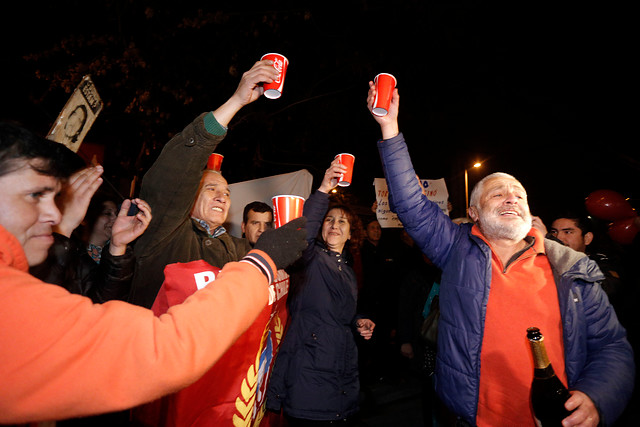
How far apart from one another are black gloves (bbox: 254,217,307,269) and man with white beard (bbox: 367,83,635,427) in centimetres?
114

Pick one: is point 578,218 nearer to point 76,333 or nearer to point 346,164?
point 346,164

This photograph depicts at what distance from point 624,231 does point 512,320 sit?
5.48m

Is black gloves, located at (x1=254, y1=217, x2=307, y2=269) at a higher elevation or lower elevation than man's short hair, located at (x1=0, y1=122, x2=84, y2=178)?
lower

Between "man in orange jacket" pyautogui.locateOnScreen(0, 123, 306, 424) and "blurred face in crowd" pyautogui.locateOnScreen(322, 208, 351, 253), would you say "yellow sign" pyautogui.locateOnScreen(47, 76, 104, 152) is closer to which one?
"man in orange jacket" pyautogui.locateOnScreen(0, 123, 306, 424)

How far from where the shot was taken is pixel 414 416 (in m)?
5.25

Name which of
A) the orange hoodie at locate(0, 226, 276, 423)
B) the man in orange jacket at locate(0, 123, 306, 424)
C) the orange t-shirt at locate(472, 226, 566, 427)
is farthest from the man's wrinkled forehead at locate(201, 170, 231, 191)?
the orange t-shirt at locate(472, 226, 566, 427)

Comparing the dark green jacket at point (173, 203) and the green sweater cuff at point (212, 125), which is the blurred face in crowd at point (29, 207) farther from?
the green sweater cuff at point (212, 125)

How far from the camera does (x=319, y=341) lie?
2.96 metres

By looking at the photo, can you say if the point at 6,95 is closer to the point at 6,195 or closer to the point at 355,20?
the point at 355,20

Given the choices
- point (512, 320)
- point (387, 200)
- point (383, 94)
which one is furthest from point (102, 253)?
point (387, 200)

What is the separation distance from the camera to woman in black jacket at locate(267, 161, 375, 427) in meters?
2.83

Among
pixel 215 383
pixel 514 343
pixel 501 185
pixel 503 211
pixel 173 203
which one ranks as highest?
pixel 501 185

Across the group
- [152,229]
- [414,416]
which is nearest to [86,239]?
[152,229]

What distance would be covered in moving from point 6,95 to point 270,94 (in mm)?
9009
